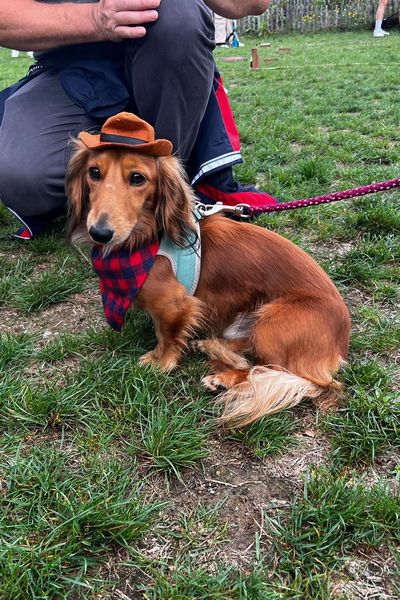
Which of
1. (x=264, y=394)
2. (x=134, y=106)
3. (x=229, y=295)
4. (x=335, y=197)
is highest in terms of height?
(x=134, y=106)

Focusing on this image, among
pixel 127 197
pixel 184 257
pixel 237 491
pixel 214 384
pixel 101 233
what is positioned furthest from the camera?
pixel 184 257

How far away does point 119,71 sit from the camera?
2.67m

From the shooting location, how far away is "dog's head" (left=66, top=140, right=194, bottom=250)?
5.82 feet

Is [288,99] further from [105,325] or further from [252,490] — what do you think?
[252,490]

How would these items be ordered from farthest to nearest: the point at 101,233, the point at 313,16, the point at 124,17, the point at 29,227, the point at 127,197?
the point at 313,16 < the point at 29,227 < the point at 124,17 < the point at 127,197 < the point at 101,233

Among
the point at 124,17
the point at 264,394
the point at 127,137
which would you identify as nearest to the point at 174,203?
the point at 127,137

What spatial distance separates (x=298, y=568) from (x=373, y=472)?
458 millimetres

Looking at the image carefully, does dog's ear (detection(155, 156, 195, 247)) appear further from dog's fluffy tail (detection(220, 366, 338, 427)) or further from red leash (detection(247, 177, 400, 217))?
dog's fluffy tail (detection(220, 366, 338, 427))

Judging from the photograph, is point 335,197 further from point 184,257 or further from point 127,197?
point 127,197

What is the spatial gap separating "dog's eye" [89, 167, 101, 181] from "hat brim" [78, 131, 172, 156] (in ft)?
0.26

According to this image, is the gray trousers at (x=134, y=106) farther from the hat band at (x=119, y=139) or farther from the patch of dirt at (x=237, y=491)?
the patch of dirt at (x=237, y=491)

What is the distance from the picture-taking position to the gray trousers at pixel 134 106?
236 cm

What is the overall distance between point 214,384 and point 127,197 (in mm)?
810

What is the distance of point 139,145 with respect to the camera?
177cm
